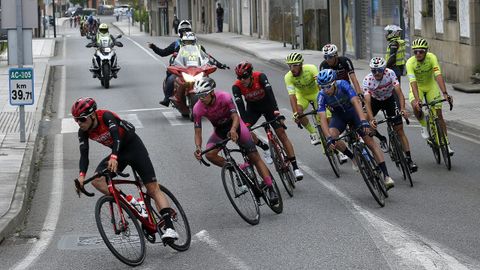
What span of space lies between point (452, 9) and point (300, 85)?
46.3ft

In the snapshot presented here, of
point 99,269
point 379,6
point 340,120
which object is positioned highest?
point 379,6

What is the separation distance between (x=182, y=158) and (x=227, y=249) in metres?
7.02

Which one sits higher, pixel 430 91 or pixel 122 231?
pixel 430 91

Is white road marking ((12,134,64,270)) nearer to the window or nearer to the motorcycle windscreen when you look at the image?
the motorcycle windscreen

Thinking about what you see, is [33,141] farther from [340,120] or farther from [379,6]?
[379,6]

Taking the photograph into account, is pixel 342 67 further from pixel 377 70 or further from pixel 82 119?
pixel 82 119

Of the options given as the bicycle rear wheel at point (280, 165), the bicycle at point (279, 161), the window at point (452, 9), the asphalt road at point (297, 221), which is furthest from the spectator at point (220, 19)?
the bicycle rear wheel at point (280, 165)

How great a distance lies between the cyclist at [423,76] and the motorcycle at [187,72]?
6.77 m

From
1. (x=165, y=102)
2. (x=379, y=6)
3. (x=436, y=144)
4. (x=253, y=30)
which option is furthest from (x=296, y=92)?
(x=253, y=30)

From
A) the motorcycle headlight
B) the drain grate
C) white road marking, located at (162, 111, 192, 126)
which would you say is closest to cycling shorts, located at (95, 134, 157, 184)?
the drain grate

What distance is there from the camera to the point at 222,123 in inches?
493

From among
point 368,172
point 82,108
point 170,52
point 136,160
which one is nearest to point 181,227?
point 136,160

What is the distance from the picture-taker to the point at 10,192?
14414mm

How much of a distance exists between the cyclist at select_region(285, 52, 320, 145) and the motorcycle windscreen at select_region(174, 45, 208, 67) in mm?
6403
